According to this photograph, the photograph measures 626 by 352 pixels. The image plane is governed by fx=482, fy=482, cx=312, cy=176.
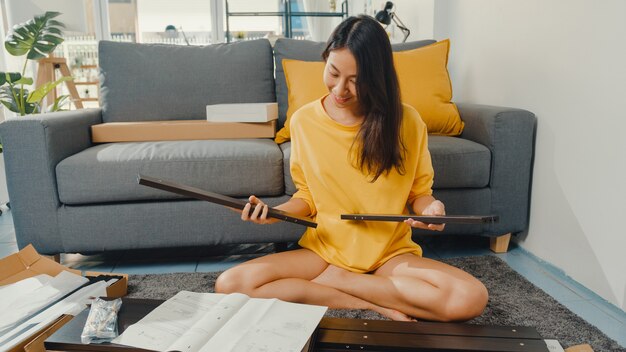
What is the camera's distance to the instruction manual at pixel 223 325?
74 centimetres

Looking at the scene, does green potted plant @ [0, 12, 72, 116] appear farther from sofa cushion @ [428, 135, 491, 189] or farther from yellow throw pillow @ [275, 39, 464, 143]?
sofa cushion @ [428, 135, 491, 189]

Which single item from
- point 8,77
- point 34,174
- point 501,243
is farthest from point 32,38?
point 501,243

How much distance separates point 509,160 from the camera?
5.66 feet

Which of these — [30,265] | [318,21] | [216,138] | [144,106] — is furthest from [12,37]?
[318,21]

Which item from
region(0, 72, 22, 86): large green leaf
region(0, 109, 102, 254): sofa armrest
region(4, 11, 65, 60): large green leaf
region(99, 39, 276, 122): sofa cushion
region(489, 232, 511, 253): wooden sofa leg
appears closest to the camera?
region(0, 109, 102, 254): sofa armrest

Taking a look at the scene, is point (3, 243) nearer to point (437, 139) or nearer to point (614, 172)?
point (437, 139)

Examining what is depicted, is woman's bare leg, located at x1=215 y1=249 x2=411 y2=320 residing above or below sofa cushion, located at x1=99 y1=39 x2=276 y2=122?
below

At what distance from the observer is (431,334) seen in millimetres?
839

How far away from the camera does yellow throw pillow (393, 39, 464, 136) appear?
1.92m

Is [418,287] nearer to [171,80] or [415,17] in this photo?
[171,80]

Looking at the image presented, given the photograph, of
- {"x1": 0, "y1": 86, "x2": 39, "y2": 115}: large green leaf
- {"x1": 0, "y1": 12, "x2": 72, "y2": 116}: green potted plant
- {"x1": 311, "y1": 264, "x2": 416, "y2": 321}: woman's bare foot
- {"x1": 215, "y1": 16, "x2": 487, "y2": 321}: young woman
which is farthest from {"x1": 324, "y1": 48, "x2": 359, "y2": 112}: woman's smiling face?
{"x1": 0, "y1": 86, "x2": 39, "y2": 115}: large green leaf

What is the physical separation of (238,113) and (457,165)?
2.89ft

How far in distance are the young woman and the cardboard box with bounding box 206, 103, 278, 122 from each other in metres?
0.66

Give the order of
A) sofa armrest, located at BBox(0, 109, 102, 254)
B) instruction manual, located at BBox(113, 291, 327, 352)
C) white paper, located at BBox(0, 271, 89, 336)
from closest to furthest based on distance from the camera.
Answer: instruction manual, located at BBox(113, 291, 327, 352) < white paper, located at BBox(0, 271, 89, 336) < sofa armrest, located at BBox(0, 109, 102, 254)
